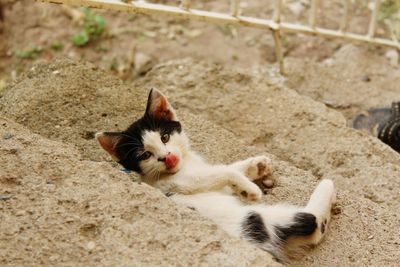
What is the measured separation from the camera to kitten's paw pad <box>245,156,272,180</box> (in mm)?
3066

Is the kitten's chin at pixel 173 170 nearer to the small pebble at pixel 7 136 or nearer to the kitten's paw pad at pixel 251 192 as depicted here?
the kitten's paw pad at pixel 251 192

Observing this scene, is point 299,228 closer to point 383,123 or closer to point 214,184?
point 214,184

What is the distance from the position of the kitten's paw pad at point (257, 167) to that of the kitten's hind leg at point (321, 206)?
32cm

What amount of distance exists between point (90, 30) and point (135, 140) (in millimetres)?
3434

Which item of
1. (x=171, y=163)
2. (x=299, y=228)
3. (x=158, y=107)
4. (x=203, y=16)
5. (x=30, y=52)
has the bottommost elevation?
(x=30, y=52)

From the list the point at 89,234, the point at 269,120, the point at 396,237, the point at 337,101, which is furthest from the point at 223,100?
the point at 89,234

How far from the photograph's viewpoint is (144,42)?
6012mm

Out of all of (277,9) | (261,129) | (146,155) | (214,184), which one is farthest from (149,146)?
(277,9)

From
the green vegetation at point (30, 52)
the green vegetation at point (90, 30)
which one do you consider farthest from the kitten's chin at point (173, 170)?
the green vegetation at point (30, 52)

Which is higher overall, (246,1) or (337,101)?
(246,1)

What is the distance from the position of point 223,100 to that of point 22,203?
6.48 ft

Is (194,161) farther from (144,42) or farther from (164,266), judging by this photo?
(144,42)

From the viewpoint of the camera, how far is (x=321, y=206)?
2.75 meters

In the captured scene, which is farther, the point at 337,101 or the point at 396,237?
the point at 337,101
